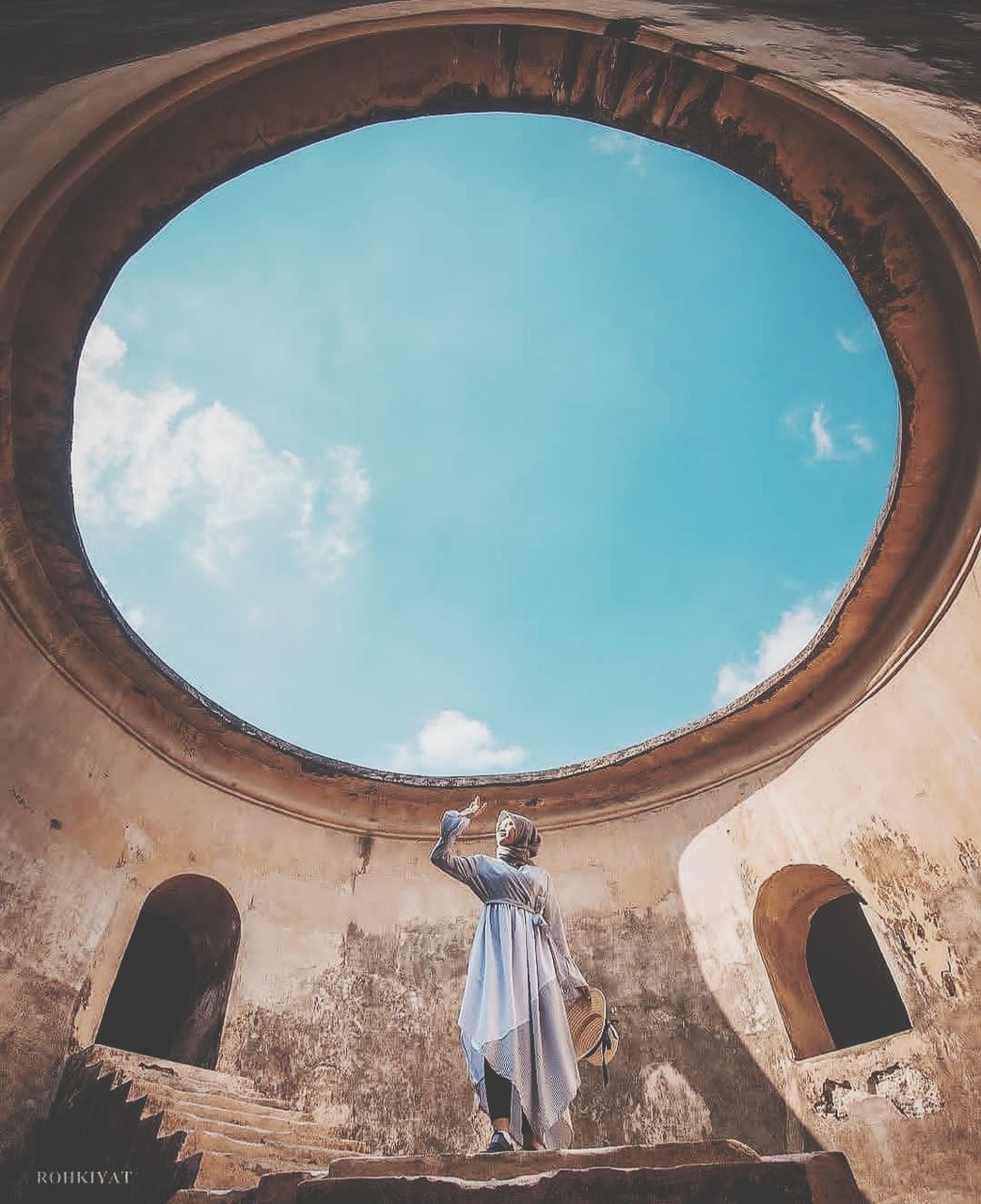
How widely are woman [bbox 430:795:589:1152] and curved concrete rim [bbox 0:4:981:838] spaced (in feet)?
12.4

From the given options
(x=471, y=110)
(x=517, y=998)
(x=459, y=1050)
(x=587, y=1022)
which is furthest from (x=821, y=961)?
(x=471, y=110)

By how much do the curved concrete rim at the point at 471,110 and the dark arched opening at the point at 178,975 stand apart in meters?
2.87

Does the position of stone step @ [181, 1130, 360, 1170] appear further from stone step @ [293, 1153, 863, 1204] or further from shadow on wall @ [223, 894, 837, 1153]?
stone step @ [293, 1153, 863, 1204]

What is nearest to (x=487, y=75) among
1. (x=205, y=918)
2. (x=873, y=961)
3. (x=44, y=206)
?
(x=44, y=206)

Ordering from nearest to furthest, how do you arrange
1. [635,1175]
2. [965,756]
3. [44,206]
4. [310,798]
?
[635,1175] < [44,206] < [965,756] < [310,798]

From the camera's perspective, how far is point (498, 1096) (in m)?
3.53

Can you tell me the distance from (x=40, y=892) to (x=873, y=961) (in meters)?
8.74

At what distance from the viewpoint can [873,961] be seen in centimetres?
853

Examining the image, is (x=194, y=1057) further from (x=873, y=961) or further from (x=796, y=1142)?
(x=873, y=961)

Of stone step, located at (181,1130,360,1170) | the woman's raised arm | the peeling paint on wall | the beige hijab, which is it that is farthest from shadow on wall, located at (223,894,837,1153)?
the woman's raised arm

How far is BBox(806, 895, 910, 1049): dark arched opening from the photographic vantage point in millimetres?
8383

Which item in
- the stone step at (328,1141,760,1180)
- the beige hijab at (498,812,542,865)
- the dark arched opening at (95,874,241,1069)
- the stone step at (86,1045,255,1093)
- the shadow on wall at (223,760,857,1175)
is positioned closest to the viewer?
the stone step at (328,1141,760,1180)

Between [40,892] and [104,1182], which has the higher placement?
[40,892]

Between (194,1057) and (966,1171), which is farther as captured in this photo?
(194,1057)
